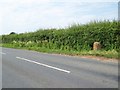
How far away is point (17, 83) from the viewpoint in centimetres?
1093

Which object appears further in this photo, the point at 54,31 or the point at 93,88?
the point at 54,31

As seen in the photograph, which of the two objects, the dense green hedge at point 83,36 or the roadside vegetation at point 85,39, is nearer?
the roadside vegetation at point 85,39

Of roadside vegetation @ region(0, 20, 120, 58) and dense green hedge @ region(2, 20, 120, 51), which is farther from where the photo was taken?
dense green hedge @ region(2, 20, 120, 51)

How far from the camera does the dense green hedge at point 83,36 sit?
2388 cm

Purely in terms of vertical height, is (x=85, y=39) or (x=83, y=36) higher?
(x=83, y=36)

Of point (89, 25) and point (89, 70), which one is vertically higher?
point (89, 25)

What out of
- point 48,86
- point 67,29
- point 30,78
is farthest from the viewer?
point 67,29

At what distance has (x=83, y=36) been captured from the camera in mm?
27031

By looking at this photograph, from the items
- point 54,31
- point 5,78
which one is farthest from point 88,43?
point 5,78

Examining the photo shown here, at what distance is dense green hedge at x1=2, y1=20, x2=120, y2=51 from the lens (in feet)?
78.3

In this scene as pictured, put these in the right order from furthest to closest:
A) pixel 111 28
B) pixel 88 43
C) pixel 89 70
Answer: pixel 88 43 < pixel 111 28 < pixel 89 70

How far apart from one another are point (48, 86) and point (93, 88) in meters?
1.62

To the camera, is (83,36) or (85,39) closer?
(85,39)

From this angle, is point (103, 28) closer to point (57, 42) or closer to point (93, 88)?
point (57, 42)
